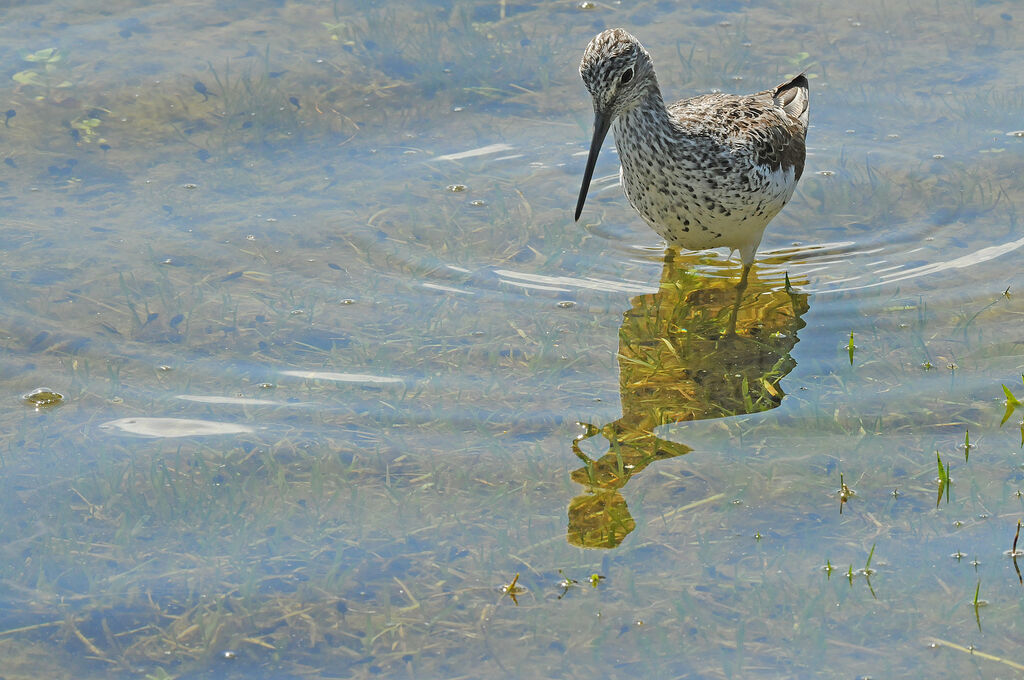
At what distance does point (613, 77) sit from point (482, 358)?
60.0 inches

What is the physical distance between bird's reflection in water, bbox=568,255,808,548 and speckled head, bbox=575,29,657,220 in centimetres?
86

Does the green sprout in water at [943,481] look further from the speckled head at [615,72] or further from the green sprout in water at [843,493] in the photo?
the speckled head at [615,72]

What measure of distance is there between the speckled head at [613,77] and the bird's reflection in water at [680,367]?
0.86m

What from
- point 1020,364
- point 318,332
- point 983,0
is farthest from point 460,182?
point 983,0

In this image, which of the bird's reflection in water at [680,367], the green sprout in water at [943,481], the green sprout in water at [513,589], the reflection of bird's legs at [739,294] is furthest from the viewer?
the reflection of bird's legs at [739,294]

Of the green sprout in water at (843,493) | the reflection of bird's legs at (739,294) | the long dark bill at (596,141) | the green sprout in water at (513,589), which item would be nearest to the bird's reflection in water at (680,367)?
the reflection of bird's legs at (739,294)

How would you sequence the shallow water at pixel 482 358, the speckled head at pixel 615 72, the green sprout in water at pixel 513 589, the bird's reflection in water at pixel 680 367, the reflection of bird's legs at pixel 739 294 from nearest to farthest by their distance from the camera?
the shallow water at pixel 482 358
the green sprout in water at pixel 513 589
the bird's reflection in water at pixel 680 367
the speckled head at pixel 615 72
the reflection of bird's legs at pixel 739 294

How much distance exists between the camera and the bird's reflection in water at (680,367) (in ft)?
17.0

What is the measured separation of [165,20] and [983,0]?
6190mm

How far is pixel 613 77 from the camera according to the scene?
19.6ft

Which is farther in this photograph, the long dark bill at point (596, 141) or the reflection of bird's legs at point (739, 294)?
the reflection of bird's legs at point (739, 294)

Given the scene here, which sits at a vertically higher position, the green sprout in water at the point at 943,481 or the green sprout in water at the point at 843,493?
the green sprout in water at the point at 943,481

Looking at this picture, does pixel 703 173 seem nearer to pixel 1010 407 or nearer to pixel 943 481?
pixel 1010 407

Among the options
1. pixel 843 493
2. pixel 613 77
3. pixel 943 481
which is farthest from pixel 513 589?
pixel 613 77
